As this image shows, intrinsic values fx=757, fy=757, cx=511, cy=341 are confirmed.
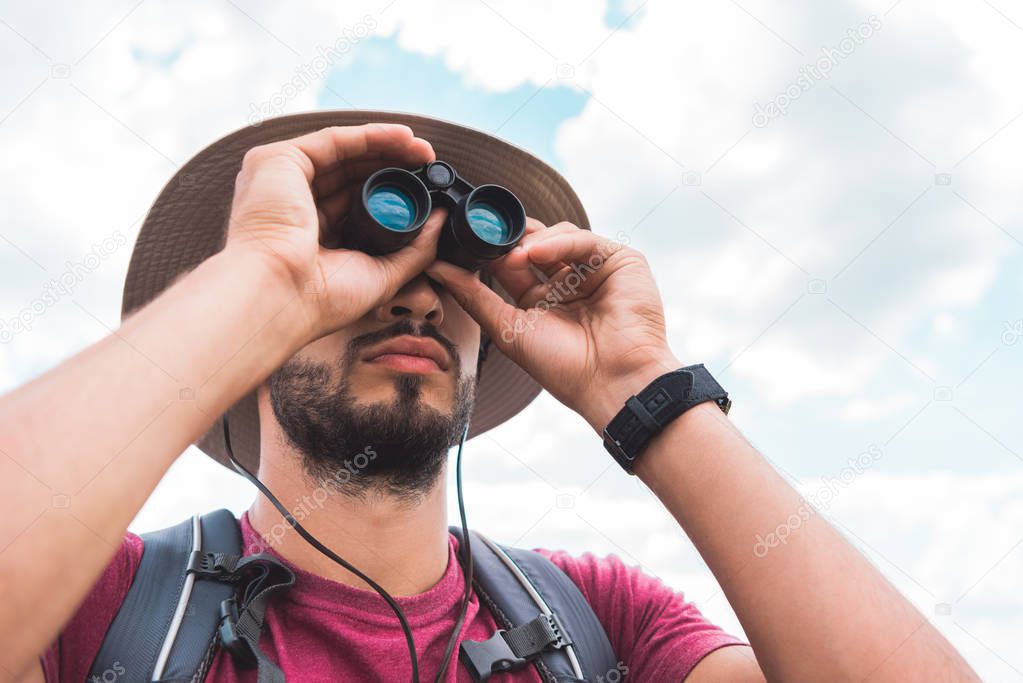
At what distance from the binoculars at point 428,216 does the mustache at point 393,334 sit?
0.21 metres

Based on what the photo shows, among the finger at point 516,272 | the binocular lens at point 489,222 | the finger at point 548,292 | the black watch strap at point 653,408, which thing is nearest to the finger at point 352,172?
the binocular lens at point 489,222

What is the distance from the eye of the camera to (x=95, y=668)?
1.62 meters

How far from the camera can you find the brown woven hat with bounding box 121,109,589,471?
233 centimetres

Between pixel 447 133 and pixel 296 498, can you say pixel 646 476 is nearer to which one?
pixel 296 498

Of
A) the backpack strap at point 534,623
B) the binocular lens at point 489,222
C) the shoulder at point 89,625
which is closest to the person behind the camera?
the shoulder at point 89,625

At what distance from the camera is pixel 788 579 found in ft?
5.71

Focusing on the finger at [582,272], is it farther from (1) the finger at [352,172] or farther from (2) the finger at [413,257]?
(1) the finger at [352,172]

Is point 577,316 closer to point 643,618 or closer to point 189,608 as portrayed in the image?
point 643,618

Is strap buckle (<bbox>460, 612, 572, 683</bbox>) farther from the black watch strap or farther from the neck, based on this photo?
the black watch strap

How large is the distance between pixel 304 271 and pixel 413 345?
0.49 meters

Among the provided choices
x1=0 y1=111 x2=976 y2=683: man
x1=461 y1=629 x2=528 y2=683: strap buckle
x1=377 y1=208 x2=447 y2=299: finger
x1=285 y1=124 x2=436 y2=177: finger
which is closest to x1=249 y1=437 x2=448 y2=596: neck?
x1=0 y1=111 x2=976 y2=683: man

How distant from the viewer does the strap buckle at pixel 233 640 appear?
5.62 ft

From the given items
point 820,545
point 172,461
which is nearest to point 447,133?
point 172,461

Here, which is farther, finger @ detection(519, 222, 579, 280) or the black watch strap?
finger @ detection(519, 222, 579, 280)
